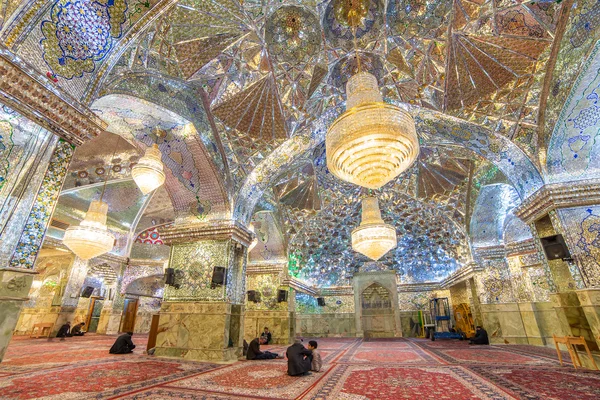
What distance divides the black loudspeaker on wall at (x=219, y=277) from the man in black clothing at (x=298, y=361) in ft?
6.95

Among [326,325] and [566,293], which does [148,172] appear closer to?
[566,293]

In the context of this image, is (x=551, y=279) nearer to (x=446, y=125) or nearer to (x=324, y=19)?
(x=446, y=125)

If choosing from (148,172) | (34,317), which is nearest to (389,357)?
(148,172)

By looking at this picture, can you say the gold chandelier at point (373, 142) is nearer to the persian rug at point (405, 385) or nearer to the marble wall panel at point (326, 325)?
the persian rug at point (405, 385)

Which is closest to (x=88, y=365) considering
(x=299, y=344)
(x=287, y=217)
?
(x=299, y=344)

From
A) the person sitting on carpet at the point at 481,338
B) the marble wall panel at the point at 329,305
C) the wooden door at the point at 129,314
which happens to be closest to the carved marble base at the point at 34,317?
the wooden door at the point at 129,314

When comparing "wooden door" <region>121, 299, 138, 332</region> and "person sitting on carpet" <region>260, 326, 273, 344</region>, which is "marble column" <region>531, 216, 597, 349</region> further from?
"wooden door" <region>121, 299, 138, 332</region>

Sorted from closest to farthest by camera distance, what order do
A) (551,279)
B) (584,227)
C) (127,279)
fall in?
(584,227), (551,279), (127,279)

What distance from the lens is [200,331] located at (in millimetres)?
5395

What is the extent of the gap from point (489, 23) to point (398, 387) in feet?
18.0

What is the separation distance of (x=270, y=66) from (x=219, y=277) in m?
4.16

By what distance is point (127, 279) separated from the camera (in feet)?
40.0

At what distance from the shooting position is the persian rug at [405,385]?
8.97ft

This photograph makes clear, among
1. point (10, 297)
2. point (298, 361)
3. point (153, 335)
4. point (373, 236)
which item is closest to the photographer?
point (10, 297)
